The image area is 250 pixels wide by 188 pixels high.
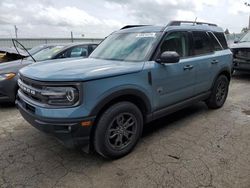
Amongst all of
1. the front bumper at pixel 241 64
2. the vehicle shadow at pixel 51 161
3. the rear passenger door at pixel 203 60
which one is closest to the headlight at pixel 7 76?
the vehicle shadow at pixel 51 161

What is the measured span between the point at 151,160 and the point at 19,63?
4.02 meters

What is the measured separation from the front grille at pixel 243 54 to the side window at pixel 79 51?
5195 millimetres

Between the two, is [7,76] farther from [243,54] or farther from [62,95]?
[243,54]

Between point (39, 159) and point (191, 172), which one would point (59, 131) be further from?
point (191, 172)

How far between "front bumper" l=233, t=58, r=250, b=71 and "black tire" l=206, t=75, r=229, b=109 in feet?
11.2

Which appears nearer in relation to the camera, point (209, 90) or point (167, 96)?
point (167, 96)

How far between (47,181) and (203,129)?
2682mm

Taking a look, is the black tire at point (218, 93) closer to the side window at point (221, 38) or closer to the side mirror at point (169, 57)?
the side window at point (221, 38)

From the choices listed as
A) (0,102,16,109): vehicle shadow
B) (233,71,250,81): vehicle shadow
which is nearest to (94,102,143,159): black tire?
(0,102,16,109): vehicle shadow

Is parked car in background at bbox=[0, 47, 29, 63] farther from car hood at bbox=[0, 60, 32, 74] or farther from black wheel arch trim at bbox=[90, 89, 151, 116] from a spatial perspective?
black wheel arch trim at bbox=[90, 89, 151, 116]

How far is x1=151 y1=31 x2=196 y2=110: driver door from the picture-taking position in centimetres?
356

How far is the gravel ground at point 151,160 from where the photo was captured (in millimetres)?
2756

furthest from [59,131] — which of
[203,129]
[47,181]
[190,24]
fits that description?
[190,24]

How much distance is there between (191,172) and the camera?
289 centimetres
